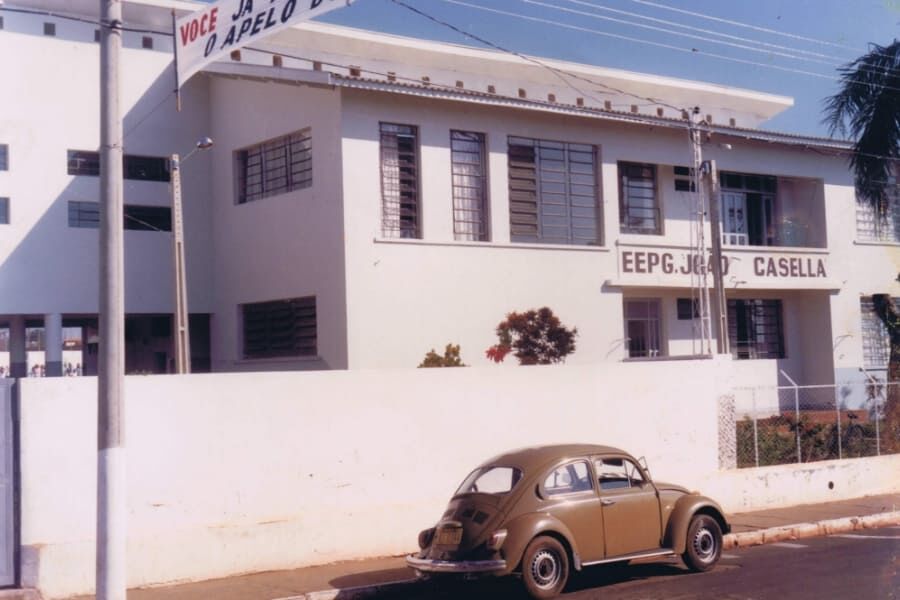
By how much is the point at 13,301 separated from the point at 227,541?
14598 mm

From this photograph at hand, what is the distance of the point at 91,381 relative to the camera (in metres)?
10.7

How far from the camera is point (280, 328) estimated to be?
22.3 metres

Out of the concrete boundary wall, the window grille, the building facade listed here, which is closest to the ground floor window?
the building facade

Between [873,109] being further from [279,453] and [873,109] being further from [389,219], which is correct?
[279,453]

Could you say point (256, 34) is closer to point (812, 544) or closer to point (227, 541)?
point (227, 541)

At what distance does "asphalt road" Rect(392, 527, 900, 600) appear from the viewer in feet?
32.6

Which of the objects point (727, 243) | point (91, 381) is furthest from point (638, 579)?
point (727, 243)

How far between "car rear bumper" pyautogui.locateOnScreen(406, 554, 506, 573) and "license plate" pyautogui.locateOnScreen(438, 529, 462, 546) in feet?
0.72

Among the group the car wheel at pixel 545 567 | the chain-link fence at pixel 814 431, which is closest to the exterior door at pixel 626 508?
the car wheel at pixel 545 567

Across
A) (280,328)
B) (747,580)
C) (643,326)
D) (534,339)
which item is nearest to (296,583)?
(747,580)

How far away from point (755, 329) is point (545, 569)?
→ 63.9 feet

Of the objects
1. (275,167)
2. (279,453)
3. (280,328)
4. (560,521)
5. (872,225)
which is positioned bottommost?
(560,521)

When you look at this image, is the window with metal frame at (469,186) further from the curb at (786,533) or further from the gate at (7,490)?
the gate at (7,490)

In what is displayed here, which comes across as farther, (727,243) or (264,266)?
(727,243)
